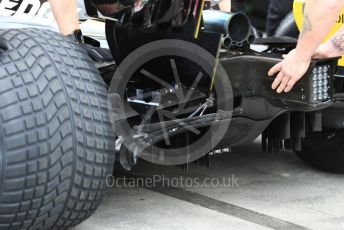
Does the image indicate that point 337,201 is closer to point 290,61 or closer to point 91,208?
point 290,61

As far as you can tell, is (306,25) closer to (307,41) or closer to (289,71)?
(307,41)

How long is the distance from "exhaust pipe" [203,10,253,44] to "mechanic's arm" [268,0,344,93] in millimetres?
238

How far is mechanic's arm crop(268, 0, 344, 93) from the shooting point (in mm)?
2846

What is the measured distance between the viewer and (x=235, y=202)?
11.2 feet

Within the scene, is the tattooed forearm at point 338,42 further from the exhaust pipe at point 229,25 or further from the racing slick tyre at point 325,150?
the racing slick tyre at point 325,150

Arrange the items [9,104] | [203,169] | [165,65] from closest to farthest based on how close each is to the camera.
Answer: [9,104]
[165,65]
[203,169]

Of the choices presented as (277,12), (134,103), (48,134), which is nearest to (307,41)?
(134,103)

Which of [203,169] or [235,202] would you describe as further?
[203,169]

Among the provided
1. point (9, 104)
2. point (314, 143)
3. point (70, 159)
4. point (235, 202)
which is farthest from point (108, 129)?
point (314, 143)

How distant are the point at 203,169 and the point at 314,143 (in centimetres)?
71

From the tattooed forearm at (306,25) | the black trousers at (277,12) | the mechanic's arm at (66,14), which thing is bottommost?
the black trousers at (277,12)

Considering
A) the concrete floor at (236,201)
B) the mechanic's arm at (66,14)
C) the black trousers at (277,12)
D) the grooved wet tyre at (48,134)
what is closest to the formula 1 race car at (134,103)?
the grooved wet tyre at (48,134)

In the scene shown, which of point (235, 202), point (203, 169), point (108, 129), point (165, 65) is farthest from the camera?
point (203, 169)

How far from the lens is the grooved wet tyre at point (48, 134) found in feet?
7.54
